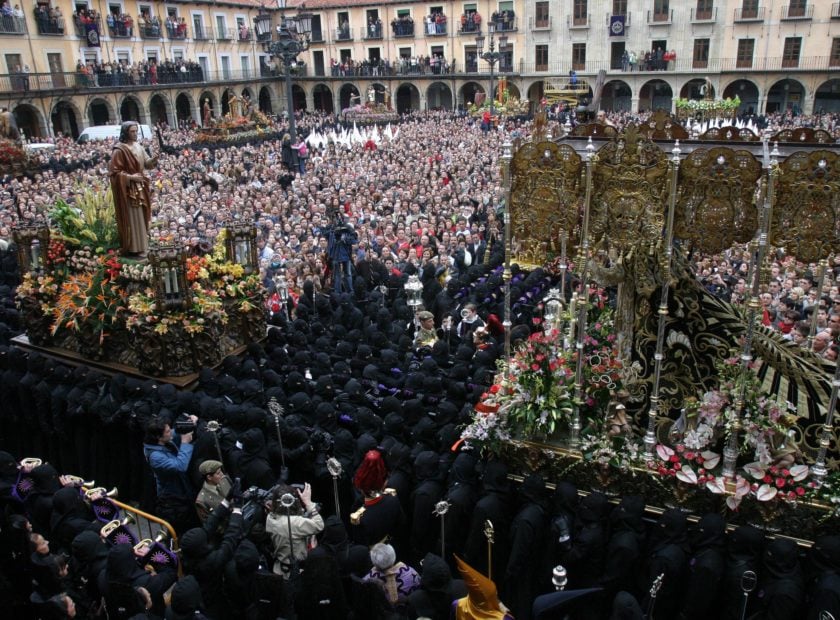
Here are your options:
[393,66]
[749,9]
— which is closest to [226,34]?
[393,66]

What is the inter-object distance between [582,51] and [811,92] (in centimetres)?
1347

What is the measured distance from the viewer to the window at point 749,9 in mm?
38812

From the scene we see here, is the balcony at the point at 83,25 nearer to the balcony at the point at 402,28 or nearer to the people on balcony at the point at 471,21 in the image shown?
the balcony at the point at 402,28

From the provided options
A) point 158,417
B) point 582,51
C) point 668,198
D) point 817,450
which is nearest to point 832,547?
point 817,450

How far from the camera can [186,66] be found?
4331cm

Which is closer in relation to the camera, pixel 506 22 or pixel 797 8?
pixel 797 8

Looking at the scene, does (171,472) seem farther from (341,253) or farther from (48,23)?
(48,23)

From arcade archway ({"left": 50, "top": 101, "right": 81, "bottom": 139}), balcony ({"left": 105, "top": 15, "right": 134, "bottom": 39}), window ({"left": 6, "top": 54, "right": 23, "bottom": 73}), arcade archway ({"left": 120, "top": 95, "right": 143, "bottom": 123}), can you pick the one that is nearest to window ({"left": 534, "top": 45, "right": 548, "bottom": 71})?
balcony ({"left": 105, "top": 15, "right": 134, "bottom": 39})

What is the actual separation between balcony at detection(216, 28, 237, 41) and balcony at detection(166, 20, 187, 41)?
3.53 metres

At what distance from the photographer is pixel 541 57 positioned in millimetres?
45844

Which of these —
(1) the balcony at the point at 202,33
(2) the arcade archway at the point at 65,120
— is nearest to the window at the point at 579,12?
(1) the balcony at the point at 202,33

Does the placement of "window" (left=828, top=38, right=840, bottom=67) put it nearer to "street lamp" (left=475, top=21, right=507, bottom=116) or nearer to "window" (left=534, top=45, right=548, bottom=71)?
"window" (left=534, top=45, right=548, bottom=71)

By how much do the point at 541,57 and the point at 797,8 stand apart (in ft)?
48.8

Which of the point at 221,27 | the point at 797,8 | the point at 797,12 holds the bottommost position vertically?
the point at 797,12
